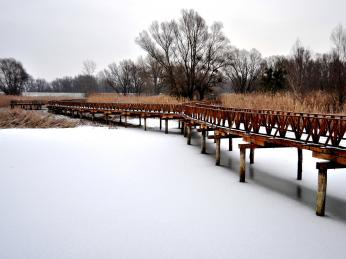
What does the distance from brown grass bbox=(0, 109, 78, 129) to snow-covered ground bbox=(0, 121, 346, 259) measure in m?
10.6

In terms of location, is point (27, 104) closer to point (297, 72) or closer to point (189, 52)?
point (189, 52)

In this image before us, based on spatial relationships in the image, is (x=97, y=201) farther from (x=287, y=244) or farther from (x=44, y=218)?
(x=287, y=244)

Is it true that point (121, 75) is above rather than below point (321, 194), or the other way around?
above

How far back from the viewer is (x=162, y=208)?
8.90m

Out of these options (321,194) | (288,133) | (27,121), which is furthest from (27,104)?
(321,194)

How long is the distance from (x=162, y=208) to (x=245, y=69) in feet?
195

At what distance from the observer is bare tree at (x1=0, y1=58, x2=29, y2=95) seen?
81.6 metres

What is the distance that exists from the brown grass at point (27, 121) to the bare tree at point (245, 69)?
41.0m

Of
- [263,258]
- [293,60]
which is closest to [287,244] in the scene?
[263,258]

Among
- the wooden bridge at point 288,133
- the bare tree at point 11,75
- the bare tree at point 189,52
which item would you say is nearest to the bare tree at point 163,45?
the bare tree at point 189,52

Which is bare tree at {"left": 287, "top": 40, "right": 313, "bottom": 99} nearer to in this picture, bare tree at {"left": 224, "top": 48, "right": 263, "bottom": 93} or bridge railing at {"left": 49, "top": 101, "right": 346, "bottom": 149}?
bridge railing at {"left": 49, "top": 101, "right": 346, "bottom": 149}

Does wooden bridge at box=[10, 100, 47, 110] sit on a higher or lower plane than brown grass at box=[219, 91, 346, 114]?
lower

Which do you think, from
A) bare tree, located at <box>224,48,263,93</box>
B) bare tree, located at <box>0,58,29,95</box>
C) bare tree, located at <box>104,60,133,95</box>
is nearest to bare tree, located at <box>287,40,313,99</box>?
bare tree, located at <box>224,48,263,93</box>

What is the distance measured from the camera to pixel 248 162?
→ 49.8 feet
